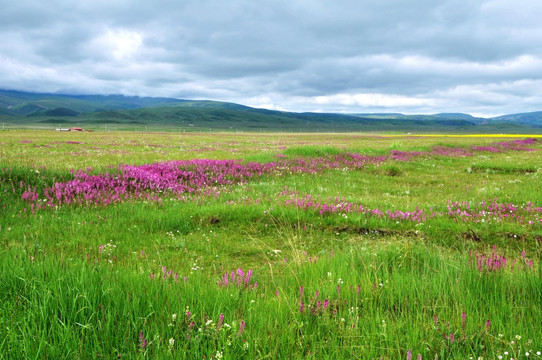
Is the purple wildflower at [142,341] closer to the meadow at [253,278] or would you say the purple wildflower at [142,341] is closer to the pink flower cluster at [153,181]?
the meadow at [253,278]

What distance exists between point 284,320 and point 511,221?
7.65 m

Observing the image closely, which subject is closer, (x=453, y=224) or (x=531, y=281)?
(x=531, y=281)

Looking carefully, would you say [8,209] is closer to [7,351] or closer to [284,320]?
[7,351]

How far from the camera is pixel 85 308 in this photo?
280cm

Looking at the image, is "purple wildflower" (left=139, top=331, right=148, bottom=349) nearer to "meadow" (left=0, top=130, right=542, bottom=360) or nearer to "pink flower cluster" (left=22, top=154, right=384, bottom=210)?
"meadow" (left=0, top=130, right=542, bottom=360)

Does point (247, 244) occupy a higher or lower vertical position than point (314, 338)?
lower

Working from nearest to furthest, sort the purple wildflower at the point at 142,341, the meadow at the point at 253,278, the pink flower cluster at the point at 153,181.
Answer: the purple wildflower at the point at 142,341 → the meadow at the point at 253,278 → the pink flower cluster at the point at 153,181

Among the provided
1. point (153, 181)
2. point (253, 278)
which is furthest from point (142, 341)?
point (153, 181)

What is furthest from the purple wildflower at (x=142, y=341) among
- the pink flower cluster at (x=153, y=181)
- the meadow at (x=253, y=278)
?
the pink flower cluster at (x=153, y=181)

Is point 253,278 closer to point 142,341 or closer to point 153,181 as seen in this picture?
point 142,341

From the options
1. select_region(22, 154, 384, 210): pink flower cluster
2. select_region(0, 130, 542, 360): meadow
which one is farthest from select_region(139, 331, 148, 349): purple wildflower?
select_region(22, 154, 384, 210): pink flower cluster

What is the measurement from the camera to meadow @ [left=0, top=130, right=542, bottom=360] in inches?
99.4

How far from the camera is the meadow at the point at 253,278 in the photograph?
253 cm

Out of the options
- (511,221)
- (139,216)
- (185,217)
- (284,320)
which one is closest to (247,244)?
(185,217)
